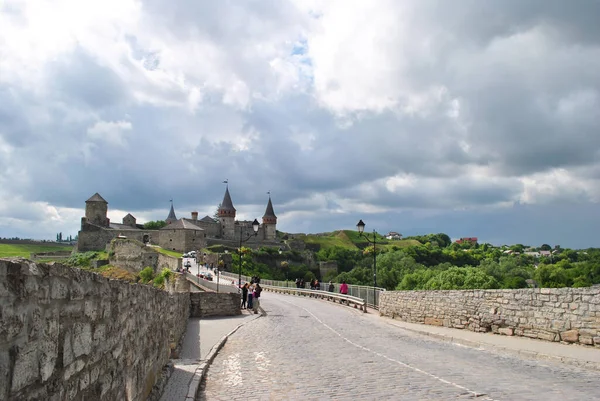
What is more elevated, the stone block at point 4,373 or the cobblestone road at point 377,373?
the stone block at point 4,373

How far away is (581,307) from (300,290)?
36.7 metres

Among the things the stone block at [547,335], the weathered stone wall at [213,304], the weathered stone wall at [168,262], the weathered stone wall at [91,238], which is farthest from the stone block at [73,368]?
the weathered stone wall at [91,238]

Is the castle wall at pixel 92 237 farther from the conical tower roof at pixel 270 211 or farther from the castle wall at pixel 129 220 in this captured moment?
the conical tower roof at pixel 270 211

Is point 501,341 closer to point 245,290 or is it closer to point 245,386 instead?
point 245,386

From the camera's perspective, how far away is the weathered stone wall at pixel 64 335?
9.41 ft

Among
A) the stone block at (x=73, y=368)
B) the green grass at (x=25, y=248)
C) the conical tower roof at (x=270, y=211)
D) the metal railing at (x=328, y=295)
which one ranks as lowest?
the metal railing at (x=328, y=295)

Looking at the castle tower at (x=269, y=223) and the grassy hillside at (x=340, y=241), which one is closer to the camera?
the castle tower at (x=269, y=223)

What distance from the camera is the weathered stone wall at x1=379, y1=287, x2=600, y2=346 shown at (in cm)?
1306

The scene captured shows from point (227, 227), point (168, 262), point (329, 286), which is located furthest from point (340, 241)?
point (329, 286)

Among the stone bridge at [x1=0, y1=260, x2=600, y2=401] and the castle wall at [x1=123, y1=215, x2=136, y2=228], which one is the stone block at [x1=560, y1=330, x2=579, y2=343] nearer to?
the stone bridge at [x1=0, y1=260, x2=600, y2=401]

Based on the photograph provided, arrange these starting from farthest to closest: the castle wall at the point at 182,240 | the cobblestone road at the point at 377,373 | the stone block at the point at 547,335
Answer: the castle wall at the point at 182,240 < the stone block at the point at 547,335 < the cobblestone road at the point at 377,373

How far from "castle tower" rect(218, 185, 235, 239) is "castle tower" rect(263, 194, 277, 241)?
9440mm

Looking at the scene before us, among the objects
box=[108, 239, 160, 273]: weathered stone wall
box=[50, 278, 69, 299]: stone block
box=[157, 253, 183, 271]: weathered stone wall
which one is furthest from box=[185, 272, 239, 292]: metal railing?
box=[108, 239, 160, 273]: weathered stone wall

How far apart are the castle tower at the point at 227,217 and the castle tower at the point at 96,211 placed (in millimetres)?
30611
